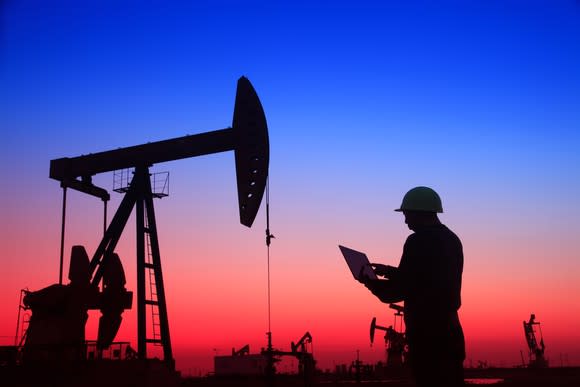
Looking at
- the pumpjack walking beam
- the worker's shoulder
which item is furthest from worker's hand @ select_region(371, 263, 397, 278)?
the pumpjack walking beam

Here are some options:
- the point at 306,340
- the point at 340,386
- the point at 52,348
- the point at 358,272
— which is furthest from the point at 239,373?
the point at 358,272

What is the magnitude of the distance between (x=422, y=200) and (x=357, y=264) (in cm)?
64

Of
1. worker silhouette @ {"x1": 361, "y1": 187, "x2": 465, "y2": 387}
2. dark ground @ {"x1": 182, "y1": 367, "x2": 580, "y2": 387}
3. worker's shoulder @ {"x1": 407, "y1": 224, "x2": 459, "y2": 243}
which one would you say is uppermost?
worker's shoulder @ {"x1": 407, "y1": 224, "x2": 459, "y2": 243}

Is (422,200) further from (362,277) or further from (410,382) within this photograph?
(410,382)

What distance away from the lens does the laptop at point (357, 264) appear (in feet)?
14.3

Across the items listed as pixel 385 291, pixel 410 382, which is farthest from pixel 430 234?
pixel 410 382

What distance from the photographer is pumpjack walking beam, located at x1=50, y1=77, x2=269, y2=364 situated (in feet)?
61.5

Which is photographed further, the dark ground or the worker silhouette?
the dark ground

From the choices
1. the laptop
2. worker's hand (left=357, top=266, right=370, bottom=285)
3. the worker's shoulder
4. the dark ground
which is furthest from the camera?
the dark ground

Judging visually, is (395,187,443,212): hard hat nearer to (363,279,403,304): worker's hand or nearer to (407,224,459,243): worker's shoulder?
(407,224,459,243): worker's shoulder

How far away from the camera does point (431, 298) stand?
12.8 ft

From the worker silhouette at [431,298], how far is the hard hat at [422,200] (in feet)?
0.43

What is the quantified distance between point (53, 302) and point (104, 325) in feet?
6.63

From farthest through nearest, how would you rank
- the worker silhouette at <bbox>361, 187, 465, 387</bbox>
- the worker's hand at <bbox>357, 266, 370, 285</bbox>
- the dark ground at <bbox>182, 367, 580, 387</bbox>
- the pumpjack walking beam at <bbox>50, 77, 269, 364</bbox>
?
1. the dark ground at <bbox>182, 367, 580, 387</bbox>
2. the pumpjack walking beam at <bbox>50, 77, 269, 364</bbox>
3. the worker's hand at <bbox>357, 266, 370, 285</bbox>
4. the worker silhouette at <bbox>361, 187, 465, 387</bbox>
